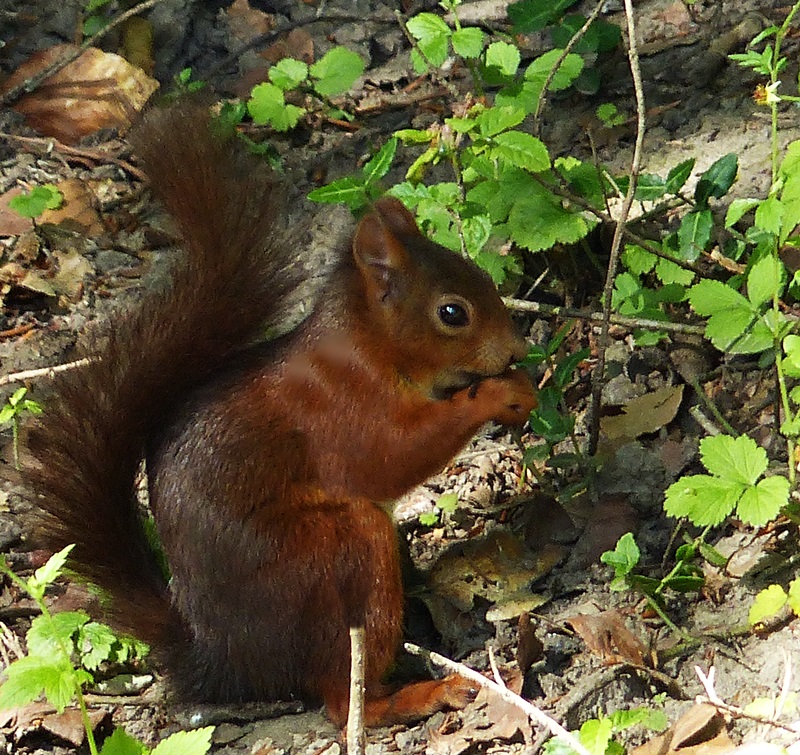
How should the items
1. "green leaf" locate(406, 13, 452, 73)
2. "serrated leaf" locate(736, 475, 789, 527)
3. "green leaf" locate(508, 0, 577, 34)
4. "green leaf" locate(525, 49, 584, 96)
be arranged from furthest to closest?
"green leaf" locate(508, 0, 577, 34) < "green leaf" locate(525, 49, 584, 96) < "green leaf" locate(406, 13, 452, 73) < "serrated leaf" locate(736, 475, 789, 527)

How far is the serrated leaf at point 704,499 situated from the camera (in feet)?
6.81

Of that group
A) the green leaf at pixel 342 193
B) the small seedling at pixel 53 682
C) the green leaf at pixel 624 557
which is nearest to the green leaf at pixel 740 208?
the green leaf at pixel 624 557

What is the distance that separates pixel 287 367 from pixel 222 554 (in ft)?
1.43

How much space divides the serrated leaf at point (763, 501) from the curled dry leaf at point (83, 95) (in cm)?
298

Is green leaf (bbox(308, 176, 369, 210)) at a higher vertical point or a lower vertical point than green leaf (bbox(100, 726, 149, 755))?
higher

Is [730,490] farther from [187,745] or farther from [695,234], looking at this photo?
[187,745]

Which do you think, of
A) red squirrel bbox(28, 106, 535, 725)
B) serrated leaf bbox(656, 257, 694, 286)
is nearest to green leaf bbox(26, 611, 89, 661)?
red squirrel bbox(28, 106, 535, 725)

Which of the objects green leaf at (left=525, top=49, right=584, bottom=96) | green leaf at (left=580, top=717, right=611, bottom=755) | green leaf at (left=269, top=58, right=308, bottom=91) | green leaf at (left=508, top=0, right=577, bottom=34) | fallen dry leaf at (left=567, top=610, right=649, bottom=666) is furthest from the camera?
green leaf at (left=269, top=58, right=308, bottom=91)

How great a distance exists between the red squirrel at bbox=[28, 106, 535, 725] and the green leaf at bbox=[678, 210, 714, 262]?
1.91 ft

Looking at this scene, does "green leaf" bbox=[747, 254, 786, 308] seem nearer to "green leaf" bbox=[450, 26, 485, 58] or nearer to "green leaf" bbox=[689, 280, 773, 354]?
"green leaf" bbox=[689, 280, 773, 354]

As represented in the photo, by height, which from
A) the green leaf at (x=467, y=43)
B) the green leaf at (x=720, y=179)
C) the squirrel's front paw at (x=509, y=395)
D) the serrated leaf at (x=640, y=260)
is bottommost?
the squirrel's front paw at (x=509, y=395)

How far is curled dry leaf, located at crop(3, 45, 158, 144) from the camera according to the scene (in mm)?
4250

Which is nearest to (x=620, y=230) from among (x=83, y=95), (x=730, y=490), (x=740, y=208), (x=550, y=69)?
(x=740, y=208)

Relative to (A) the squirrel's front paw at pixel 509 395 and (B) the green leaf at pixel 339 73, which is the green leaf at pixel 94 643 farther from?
(B) the green leaf at pixel 339 73
